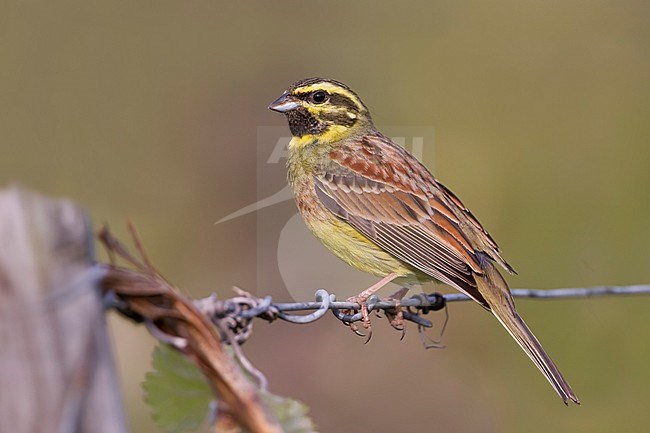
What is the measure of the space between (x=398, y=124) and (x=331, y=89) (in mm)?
2745

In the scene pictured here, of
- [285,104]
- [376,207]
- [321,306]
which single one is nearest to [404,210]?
[376,207]

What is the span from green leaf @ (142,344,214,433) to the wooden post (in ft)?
0.54

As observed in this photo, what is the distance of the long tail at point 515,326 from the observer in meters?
3.71

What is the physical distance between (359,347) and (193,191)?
2004mm

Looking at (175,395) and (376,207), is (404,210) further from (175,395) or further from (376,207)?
(175,395)

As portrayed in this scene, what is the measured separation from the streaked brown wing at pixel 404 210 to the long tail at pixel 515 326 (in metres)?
0.07

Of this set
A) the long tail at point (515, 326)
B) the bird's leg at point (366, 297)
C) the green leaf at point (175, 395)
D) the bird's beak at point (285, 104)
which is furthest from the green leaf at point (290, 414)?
the bird's beak at point (285, 104)

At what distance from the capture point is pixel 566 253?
665 centimetres

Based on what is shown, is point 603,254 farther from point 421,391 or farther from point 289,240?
point 289,240

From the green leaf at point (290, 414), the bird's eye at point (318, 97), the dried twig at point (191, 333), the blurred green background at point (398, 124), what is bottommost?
the blurred green background at point (398, 124)

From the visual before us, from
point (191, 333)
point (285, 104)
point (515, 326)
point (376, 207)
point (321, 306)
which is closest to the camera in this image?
point (191, 333)

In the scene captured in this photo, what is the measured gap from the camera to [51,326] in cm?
150

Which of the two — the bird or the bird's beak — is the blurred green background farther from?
the bird's beak

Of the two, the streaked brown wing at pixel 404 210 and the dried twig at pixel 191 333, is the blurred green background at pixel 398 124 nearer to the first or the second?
the streaked brown wing at pixel 404 210
